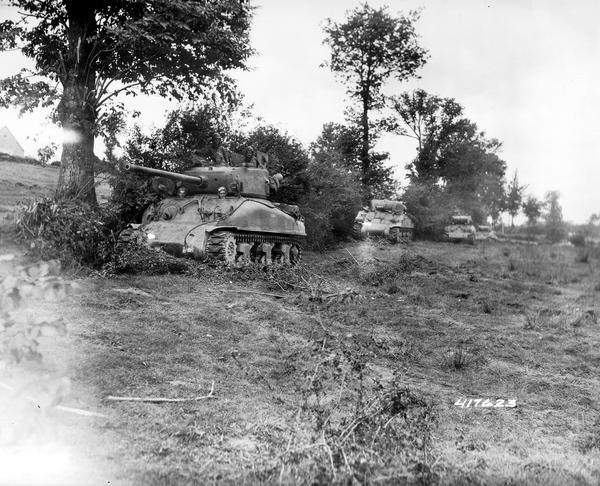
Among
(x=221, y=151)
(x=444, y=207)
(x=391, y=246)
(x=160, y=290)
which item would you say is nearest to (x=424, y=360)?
(x=160, y=290)

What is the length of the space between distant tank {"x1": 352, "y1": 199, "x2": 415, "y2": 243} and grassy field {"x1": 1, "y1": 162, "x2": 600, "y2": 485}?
14.6 metres

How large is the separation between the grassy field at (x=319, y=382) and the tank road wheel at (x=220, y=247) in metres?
0.41

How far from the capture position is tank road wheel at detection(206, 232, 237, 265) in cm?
1250

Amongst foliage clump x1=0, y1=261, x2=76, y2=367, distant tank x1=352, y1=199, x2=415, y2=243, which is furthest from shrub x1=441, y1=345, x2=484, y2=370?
distant tank x1=352, y1=199, x2=415, y2=243

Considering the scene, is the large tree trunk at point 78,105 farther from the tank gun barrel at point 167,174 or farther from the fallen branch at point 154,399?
the fallen branch at point 154,399

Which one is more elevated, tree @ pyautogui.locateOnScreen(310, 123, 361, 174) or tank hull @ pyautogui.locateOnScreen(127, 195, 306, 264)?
tree @ pyautogui.locateOnScreen(310, 123, 361, 174)

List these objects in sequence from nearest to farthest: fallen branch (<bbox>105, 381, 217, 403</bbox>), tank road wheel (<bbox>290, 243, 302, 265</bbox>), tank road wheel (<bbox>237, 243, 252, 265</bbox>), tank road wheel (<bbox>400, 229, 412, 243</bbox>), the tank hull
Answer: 1. fallen branch (<bbox>105, 381, 217, 403</bbox>)
2. the tank hull
3. tank road wheel (<bbox>237, 243, 252, 265</bbox>)
4. tank road wheel (<bbox>290, 243, 302, 265</bbox>)
5. tank road wheel (<bbox>400, 229, 412, 243</bbox>)

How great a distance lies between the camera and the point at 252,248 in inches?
558

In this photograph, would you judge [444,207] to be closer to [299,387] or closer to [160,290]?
[160,290]

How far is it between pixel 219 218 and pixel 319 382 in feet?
28.6

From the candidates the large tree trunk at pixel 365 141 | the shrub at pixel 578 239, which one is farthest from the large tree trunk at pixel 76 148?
the large tree trunk at pixel 365 141

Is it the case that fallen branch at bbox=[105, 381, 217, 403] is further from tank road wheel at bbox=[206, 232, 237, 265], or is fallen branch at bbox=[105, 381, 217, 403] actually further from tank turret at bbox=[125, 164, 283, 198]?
tank turret at bbox=[125, 164, 283, 198]

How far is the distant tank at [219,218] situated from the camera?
1278cm

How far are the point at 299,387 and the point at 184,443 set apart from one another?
1.60m
